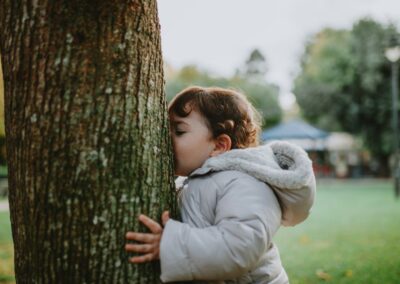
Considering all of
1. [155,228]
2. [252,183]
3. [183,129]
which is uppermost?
[183,129]

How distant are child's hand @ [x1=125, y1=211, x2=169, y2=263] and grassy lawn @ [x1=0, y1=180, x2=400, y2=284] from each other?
356 cm

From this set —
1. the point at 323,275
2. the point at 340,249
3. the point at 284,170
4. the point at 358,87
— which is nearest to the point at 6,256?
the point at 323,275

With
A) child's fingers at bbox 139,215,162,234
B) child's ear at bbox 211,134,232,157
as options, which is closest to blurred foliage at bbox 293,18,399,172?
child's ear at bbox 211,134,232,157

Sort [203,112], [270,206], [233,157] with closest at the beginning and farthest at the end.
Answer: [270,206]
[233,157]
[203,112]

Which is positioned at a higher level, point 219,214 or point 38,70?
point 38,70

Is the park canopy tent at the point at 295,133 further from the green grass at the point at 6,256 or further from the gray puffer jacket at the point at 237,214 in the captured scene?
the gray puffer jacket at the point at 237,214

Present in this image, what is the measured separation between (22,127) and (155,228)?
0.72 meters

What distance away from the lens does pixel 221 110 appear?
239cm

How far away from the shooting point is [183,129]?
7.61 ft

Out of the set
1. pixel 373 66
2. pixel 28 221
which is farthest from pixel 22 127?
pixel 373 66

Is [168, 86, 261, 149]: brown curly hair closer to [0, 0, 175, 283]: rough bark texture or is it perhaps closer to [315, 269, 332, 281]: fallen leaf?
[0, 0, 175, 283]: rough bark texture

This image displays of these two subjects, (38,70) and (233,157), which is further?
(233,157)

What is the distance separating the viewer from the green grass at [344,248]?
530 cm

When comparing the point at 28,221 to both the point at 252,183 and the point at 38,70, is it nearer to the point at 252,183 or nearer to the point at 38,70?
the point at 38,70
